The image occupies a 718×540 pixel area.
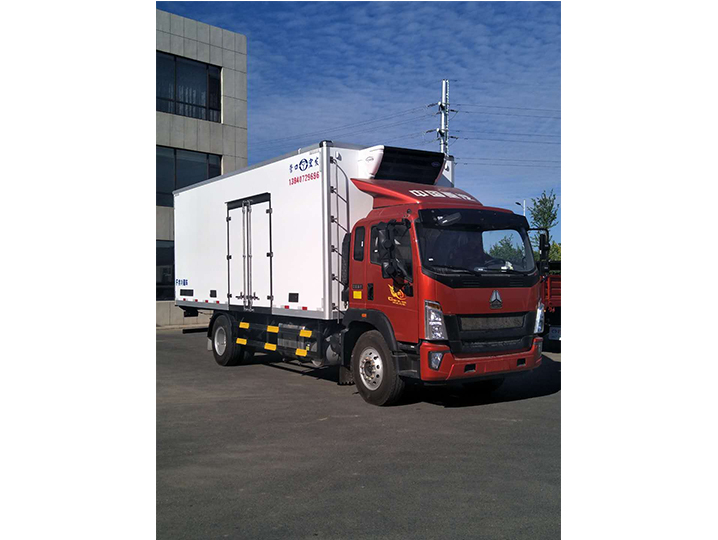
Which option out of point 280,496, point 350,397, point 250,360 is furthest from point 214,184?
point 280,496

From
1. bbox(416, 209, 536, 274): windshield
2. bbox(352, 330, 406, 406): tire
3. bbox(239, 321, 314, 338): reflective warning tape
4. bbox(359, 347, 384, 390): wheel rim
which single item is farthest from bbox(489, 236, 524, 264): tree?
bbox(239, 321, 314, 338): reflective warning tape

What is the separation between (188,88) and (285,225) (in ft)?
52.2

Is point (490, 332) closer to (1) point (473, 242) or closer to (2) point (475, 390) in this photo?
(1) point (473, 242)

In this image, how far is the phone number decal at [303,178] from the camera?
993 cm

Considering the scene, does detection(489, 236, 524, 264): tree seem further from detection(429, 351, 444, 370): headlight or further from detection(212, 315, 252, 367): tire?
detection(212, 315, 252, 367): tire

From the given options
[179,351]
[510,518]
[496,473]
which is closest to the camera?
[510,518]

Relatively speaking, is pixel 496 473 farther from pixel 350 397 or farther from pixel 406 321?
pixel 350 397

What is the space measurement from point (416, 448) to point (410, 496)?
1562mm

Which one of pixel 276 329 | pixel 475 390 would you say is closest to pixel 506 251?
pixel 475 390

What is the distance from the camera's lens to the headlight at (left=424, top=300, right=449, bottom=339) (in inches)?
324

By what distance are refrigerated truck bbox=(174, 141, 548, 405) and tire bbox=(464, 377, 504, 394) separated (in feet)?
3.35

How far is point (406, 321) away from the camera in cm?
852

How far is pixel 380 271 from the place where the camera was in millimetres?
9000

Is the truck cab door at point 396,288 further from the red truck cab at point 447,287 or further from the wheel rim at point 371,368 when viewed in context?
the wheel rim at point 371,368
